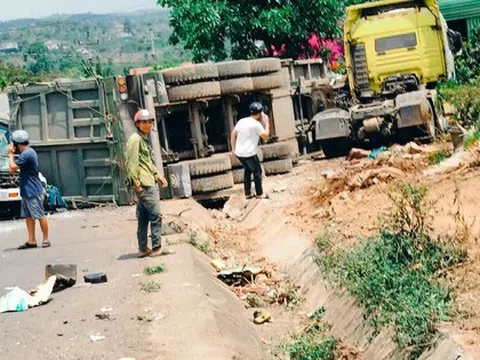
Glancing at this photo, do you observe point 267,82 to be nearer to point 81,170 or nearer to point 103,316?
point 81,170

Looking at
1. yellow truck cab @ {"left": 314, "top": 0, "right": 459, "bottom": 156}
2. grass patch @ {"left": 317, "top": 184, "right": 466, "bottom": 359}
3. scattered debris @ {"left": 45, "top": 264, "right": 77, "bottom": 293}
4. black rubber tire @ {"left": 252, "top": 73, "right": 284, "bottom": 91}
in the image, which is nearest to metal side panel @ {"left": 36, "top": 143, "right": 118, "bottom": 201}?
black rubber tire @ {"left": 252, "top": 73, "right": 284, "bottom": 91}

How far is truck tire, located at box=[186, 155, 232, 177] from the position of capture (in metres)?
18.2

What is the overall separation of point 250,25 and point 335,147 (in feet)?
32.7

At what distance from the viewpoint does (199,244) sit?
1434 cm

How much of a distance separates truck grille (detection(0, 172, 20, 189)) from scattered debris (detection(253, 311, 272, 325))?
10.1 metres

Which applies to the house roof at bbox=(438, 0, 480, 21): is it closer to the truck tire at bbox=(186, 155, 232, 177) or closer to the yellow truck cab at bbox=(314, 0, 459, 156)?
the yellow truck cab at bbox=(314, 0, 459, 156)

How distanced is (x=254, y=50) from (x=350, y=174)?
1691 centimetres

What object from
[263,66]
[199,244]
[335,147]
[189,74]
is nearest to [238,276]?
[199,244]

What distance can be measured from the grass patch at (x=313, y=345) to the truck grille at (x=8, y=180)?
11.0 metres

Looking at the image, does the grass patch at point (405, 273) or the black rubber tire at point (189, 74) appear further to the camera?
the black rubber tire at point (189, 74)

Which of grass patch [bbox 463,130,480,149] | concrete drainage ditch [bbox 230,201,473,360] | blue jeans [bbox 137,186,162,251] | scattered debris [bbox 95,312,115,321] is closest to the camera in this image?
concrete drainage ditch [bbox 230,201,473,360]

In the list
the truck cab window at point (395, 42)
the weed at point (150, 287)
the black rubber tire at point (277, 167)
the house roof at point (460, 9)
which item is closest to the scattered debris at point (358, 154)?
the black rubber tire at point (277, 167)

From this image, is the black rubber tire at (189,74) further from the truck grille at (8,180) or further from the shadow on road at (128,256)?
the shadow on road at (128,256)

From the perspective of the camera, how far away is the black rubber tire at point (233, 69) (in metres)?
19.0
